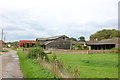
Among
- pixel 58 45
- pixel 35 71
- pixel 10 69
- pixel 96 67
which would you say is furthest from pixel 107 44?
pixel 35 71

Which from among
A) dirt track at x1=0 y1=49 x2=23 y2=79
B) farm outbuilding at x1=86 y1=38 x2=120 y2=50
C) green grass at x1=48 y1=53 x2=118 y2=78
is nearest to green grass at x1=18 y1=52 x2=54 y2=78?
dirt track at x1=0 y1=49 x2=23 y2=79

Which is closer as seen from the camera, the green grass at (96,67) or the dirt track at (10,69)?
the green grass at (96,67)

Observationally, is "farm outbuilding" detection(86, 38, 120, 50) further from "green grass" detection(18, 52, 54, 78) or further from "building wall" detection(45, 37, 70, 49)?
"green grass" detection(18, 52, 54, 78)

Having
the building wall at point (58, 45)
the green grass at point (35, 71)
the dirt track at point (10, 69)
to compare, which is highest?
the building wall at point (58, 45)

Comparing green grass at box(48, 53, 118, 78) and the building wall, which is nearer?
green grass at box(48, 53, 118, 78)

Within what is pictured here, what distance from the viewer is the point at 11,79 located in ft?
31.0

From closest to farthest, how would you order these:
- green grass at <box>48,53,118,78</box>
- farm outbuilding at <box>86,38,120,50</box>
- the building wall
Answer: green grass at <box>48,53,118,78</box> < farm outbuilding at <box>86,38,120,50</box> < the building wall

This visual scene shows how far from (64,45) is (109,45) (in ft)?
56.5

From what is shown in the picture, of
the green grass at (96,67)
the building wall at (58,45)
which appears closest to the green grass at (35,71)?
the green grass at (96,67)

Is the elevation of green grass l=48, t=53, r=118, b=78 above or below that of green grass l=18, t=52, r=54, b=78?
below

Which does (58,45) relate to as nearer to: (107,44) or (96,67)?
(107,44)

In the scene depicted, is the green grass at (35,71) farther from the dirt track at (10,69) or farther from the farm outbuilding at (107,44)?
the farm outbuilding at (107,44)

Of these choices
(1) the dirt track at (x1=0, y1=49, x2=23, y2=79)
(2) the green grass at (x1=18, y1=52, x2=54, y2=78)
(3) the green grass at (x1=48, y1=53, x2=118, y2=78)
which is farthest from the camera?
(1) the dirt track at (x1=0, y1=49, x2=23, y2=79)

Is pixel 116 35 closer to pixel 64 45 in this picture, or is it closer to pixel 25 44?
pixel 64 45
